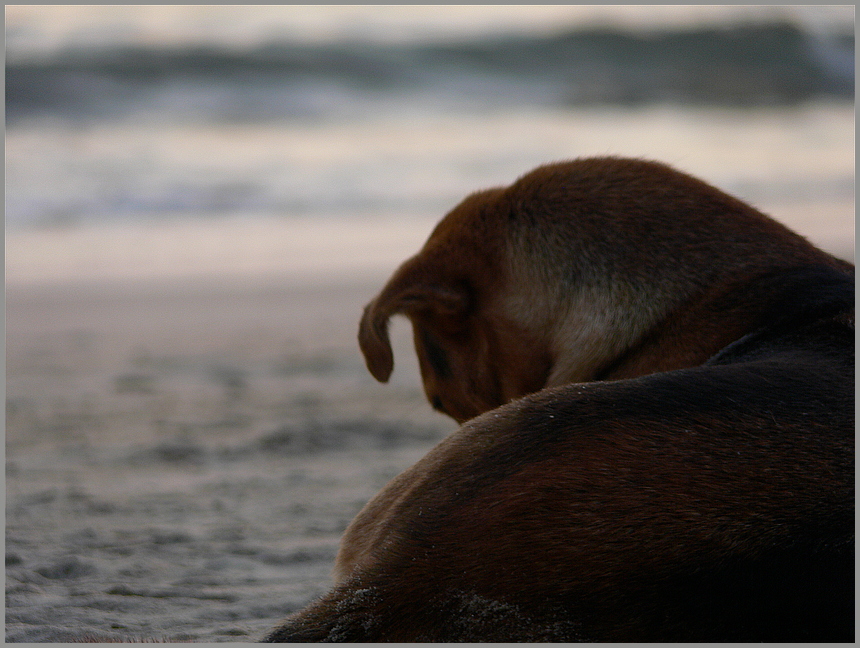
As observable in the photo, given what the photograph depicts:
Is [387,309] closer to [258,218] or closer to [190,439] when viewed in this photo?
[190,439]

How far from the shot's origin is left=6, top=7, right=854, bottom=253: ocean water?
1024 centimetres

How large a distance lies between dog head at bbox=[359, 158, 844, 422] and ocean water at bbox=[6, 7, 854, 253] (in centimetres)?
631

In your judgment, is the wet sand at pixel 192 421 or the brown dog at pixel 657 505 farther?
the wet sand at pixel 192 421

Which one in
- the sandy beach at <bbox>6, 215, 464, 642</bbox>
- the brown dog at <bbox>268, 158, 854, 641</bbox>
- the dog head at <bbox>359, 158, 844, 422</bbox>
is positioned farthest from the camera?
the sandy beach at <bbox>6, 215, 464, 642</bbox>

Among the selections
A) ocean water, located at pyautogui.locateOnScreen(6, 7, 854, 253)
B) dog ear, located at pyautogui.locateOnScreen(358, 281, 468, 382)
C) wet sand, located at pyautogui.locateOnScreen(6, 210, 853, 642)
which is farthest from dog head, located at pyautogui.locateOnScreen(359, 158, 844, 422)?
ocean water, located at pyautogui.locateOnScreen(6, 7, 854, 253)

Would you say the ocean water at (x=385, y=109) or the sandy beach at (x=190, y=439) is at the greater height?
the ocean water at (x=385, y=109)

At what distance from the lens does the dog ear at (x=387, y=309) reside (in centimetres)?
309

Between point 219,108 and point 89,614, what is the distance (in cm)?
1198

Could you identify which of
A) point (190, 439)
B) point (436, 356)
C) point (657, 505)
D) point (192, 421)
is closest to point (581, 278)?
point (436, 356)

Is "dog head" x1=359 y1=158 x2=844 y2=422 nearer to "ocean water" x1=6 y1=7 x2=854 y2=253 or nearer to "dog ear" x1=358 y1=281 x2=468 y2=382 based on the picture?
"dog ear" x1=358 y1=281 x2=468 y2=382

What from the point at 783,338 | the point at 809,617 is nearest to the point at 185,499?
the point at 783,338

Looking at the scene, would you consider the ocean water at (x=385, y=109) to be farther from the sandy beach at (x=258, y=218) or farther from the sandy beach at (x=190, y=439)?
the sandy beach at (x=190, y=439)

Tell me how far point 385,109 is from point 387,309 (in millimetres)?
11867

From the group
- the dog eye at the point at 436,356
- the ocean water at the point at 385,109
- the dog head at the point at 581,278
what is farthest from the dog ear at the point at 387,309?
the ocean water at the point at 385,109
